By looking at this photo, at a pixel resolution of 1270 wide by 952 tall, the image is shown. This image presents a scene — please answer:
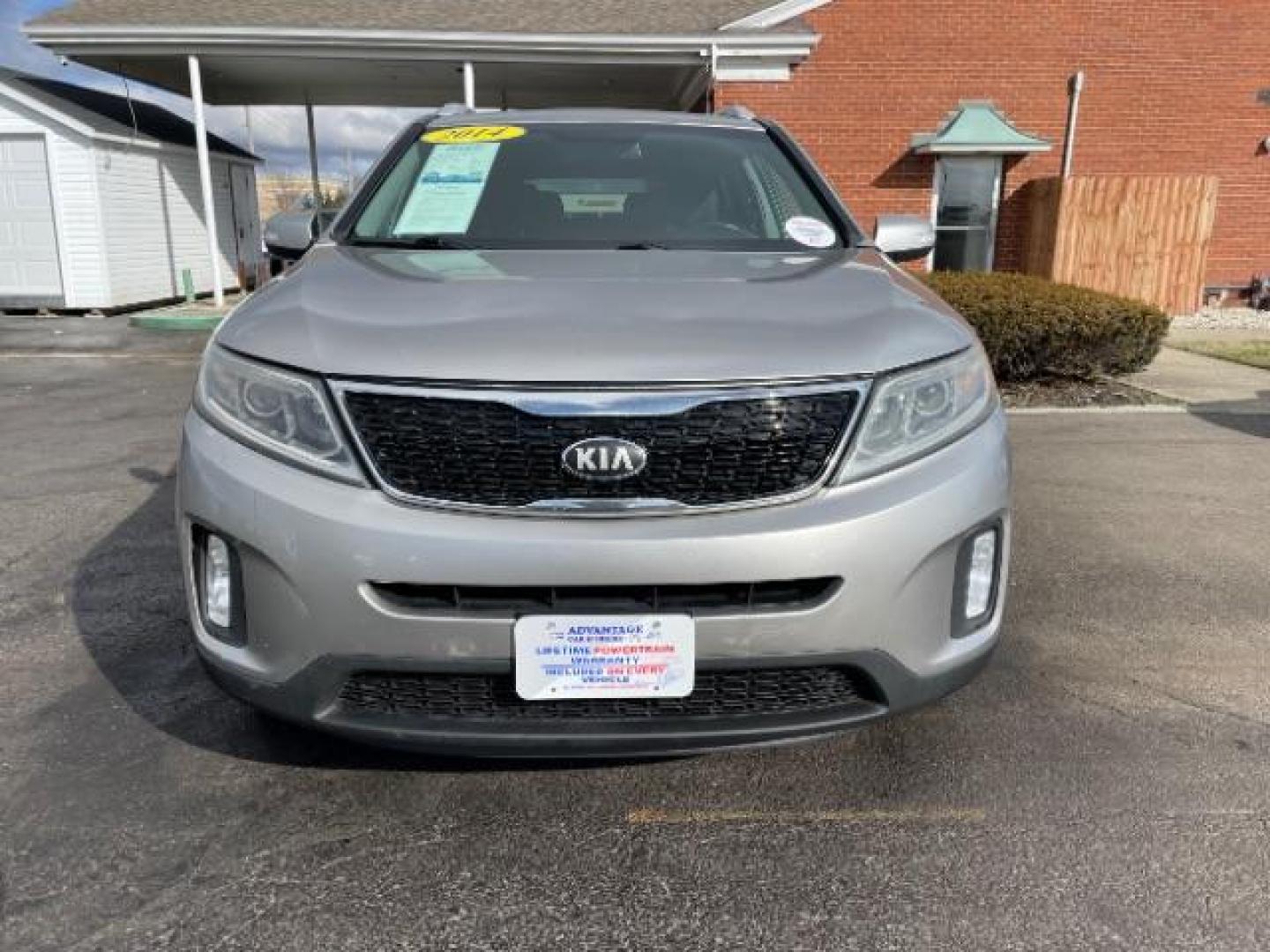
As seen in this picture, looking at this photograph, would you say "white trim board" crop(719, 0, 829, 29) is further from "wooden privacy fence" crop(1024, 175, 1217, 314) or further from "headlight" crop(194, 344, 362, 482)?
"headlight" crop(194, 344, 362, 482)

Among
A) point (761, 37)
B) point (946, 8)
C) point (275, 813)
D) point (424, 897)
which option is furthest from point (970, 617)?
point (946, 8)

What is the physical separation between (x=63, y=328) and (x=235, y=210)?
6.60m

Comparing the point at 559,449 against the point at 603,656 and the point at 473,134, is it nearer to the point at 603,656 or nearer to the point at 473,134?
the point at 603,656

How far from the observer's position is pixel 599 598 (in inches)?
75.8

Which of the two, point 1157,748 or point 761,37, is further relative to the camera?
point 761,37

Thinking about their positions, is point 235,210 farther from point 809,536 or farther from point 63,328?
point 809,536

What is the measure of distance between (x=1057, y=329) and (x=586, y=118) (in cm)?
510

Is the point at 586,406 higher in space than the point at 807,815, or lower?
higher

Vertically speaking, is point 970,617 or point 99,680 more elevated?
point 970,617

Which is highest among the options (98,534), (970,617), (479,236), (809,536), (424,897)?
(479,236)

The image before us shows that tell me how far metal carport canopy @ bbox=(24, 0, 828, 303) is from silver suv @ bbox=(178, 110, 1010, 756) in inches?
433

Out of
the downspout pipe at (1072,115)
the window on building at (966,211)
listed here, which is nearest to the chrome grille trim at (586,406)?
the window on building at (966,211)

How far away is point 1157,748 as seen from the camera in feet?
8.71

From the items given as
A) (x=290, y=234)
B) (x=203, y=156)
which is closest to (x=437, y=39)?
(x=203, y=156)
